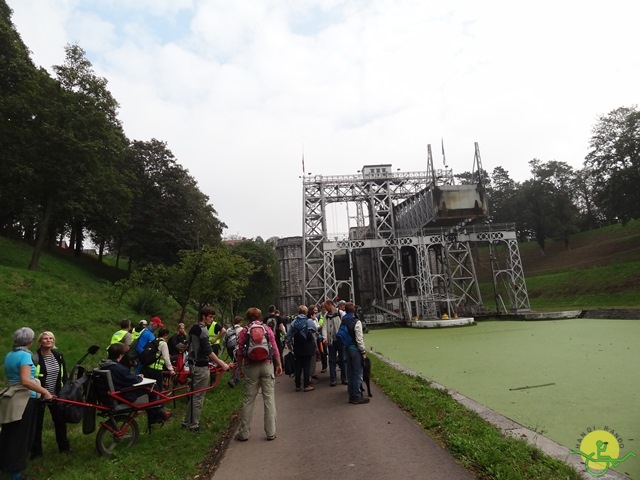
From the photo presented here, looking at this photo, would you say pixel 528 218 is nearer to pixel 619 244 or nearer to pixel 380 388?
pixel 619 244

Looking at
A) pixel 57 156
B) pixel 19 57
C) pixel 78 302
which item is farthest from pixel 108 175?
pixel 78 302

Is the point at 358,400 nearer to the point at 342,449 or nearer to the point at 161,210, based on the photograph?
the point at 342,449

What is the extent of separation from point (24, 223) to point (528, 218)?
1916 inches

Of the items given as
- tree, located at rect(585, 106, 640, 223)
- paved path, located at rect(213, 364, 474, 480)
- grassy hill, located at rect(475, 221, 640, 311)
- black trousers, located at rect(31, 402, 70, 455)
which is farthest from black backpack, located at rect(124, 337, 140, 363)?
tree, located at rect(585, 106, 640, 223)

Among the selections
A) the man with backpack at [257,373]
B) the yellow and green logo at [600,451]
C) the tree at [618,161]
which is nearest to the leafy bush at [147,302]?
the man with backpack at [257,373]

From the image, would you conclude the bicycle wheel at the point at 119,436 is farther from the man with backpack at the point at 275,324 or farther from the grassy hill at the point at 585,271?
the grassy hill at the point at 585,271

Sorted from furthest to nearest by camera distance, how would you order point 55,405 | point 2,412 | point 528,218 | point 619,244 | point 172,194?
1. point 528,218
2. point 619,244
3. point 172,194
4. point 55,405
5. point 2,412

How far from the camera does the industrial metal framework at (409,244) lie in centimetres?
3050

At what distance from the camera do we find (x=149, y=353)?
6879 millimetres

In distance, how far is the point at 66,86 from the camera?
20203mm

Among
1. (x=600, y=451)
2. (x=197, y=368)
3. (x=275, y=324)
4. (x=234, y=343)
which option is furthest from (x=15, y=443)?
(x=275, y=324)

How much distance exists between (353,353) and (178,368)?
156 inches

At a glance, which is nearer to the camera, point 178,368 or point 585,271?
point 178,368

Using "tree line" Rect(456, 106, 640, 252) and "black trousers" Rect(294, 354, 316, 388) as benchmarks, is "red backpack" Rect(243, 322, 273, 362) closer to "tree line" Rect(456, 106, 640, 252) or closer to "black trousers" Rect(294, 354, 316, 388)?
"black trousers" Rect(294, 354, 316, 388)
